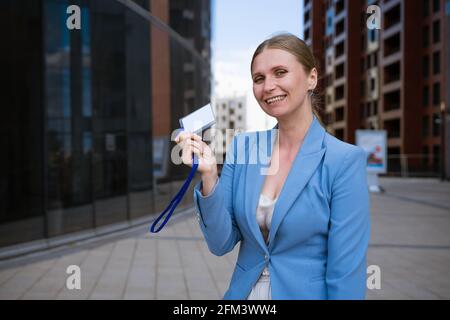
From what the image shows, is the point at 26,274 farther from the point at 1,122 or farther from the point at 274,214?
the point at 274,214

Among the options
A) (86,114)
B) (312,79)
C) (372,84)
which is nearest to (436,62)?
(372,84)

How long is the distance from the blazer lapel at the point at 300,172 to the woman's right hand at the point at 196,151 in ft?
0.91

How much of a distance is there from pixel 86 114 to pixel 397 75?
45.5 metres

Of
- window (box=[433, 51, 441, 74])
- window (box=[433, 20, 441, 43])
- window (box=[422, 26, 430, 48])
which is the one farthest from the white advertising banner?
window (box=[422, 26, 430, 48])

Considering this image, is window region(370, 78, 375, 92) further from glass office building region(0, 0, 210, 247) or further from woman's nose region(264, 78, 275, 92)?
woman's nose region(264, 78, 275, 92)

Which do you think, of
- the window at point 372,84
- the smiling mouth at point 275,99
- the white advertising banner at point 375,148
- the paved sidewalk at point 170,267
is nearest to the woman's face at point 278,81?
the smiling mouth at point 275,99

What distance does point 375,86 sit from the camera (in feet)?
178

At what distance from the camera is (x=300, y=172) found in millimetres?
1748

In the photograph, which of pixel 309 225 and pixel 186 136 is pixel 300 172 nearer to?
pixel 309 225

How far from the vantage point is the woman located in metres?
1.70

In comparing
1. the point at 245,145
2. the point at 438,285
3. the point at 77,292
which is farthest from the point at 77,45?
the point at 245,145

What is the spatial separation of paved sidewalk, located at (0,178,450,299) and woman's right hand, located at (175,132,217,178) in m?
4.55

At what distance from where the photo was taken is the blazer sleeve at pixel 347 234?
169 centimetres

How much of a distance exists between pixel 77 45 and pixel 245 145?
9019 millimetres
